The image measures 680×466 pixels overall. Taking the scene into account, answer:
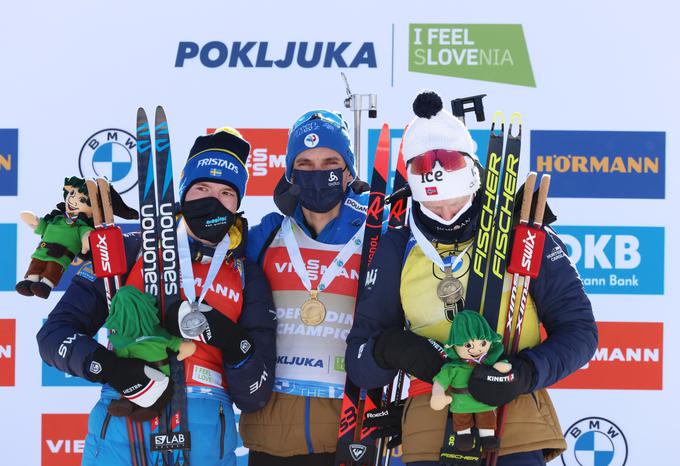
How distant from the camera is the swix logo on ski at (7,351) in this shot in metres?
4.17

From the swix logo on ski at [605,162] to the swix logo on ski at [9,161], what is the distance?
8.34 ft

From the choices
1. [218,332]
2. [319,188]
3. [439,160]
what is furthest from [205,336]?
[439,160]

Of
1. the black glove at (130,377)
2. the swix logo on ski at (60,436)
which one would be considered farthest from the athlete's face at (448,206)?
the swix logo on ski at (60,436)

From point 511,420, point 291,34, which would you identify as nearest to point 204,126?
point 291,34

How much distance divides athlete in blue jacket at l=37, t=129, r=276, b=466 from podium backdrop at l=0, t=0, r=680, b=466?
4.49 ft

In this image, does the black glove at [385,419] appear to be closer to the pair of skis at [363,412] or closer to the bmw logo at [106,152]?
the pair of skis at [363,412]

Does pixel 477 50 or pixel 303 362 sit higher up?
pixel 477 50

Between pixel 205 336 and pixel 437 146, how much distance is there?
88 cm

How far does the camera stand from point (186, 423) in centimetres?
255

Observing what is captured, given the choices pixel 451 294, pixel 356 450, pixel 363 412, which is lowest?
pixel 356 450

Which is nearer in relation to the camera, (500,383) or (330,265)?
(500,383)

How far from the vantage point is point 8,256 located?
417 centimetres

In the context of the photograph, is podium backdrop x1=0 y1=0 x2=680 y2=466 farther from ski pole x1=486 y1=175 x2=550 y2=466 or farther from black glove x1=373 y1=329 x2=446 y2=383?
black glove x1=373 y1=329 x2=446 y2=383

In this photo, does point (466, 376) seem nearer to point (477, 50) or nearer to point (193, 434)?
point (193, 434)
